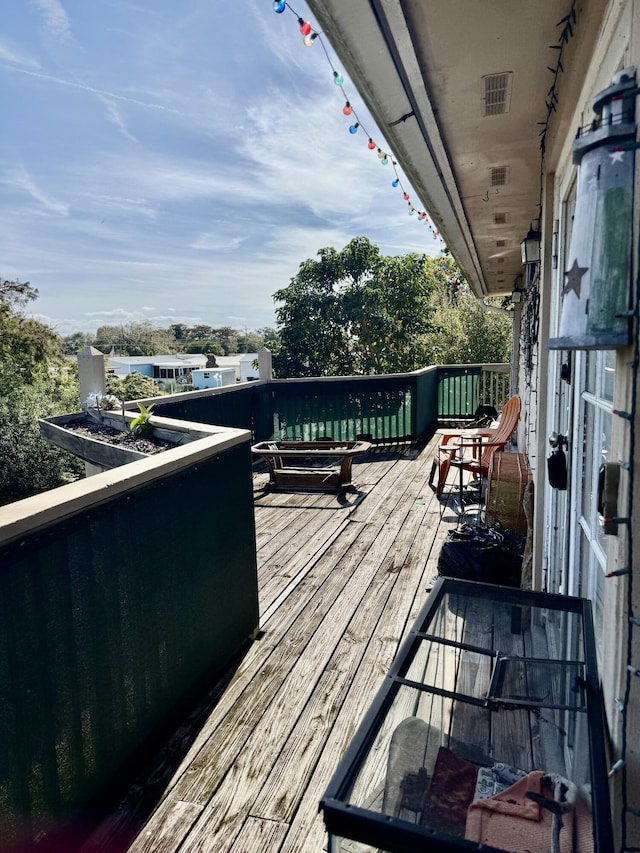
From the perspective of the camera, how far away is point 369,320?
13852 millimetres

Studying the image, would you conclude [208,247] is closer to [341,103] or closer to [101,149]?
[101,149]

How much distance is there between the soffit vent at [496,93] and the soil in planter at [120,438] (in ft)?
8.94

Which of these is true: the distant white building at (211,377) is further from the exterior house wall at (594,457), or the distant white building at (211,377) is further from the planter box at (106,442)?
the exterior house wall at (594,457)

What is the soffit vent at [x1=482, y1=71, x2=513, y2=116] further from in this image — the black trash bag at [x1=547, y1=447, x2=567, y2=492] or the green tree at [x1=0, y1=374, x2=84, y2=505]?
the green tree at [x1=0, y1=374, x2=84, y2=505]

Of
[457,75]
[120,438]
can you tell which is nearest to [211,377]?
[120,438]

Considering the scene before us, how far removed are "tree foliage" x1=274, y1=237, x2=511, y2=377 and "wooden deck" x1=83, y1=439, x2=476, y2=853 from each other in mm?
9482

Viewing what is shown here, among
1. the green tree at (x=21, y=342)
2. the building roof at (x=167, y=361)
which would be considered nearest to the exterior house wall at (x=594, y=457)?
the green tree at (x=21, y=342)

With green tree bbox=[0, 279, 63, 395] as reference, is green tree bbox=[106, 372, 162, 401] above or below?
below

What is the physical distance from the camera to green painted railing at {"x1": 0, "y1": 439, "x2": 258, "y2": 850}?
1.47 metres

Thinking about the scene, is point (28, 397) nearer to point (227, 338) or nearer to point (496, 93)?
point (496, 93)

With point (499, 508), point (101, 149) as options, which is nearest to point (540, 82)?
point (499, 508)

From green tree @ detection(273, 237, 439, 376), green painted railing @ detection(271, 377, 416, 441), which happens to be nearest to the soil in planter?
green painted railing @ detection(271, 377, 416, 441)

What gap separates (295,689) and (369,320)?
39.4ft

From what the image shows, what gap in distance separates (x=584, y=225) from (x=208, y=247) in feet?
377
